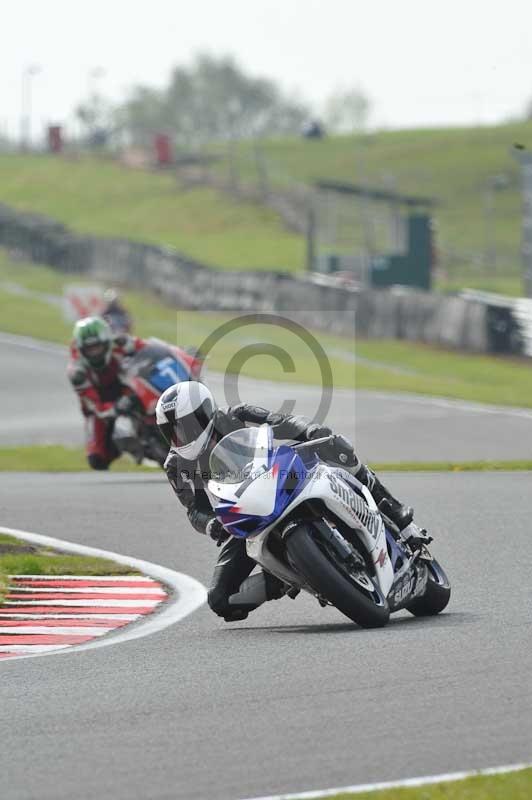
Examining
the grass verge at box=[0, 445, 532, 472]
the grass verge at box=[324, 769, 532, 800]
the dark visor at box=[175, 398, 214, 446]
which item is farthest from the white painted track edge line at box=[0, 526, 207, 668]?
the grass verge at box=[0, 445, 532, 472]

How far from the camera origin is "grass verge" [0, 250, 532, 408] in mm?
26375

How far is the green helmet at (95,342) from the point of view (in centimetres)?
1634

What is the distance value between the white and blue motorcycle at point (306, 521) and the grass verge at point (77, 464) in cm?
772

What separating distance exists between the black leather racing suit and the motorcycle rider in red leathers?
7.98m

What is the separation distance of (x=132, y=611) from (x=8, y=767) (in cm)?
368

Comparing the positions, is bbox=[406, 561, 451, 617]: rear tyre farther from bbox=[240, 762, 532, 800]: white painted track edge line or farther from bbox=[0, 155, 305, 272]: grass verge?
bbox=[0, 155, 305, 272]: grass verge

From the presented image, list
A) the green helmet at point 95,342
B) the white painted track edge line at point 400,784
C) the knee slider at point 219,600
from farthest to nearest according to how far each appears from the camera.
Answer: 1. the green helmet at point 95,342
2. the knee slider at point 219,600
3. the white painted track edge line at point 400,784

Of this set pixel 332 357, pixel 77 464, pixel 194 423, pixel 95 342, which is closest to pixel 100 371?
pixel 95 342

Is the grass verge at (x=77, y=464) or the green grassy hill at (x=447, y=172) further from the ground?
the green grassy hill at (x=447, y=172)

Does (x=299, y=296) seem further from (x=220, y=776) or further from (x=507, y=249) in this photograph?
(x=220, y=776)

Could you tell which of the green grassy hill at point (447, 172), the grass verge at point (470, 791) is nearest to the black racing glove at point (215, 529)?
the grass verge at point (470, 791)

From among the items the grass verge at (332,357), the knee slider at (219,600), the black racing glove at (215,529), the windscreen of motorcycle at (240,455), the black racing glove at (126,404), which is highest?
the windscreen of motorcycle at (240,455)

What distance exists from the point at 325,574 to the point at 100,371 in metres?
9.24

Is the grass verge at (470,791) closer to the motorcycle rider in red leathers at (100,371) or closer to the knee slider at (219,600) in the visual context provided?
the knee slider at (219,600)
